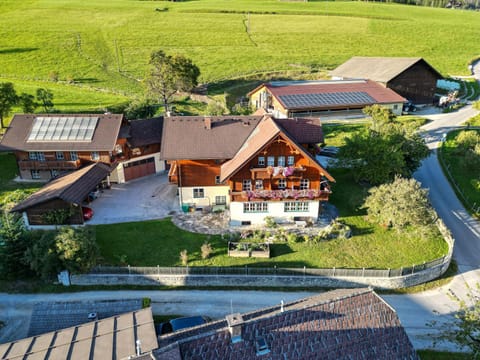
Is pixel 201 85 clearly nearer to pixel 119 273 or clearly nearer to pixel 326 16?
pixel 119 273

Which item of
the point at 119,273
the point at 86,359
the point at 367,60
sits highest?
the point at 367,60

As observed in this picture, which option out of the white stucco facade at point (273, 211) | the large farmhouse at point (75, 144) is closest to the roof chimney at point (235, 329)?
the white stucco facade at point (273, 211)

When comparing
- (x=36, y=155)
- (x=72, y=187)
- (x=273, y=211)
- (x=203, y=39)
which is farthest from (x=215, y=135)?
(x=203, y=39)

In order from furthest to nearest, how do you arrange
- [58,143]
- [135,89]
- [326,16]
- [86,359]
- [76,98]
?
[326,16]
[135,89]
[76,98]
[58,143]
[86,359]

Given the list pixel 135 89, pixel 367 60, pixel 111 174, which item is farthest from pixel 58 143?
pixel 367 60

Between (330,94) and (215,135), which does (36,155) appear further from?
(330,94)

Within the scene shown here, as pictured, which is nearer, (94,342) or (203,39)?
(94,342)
